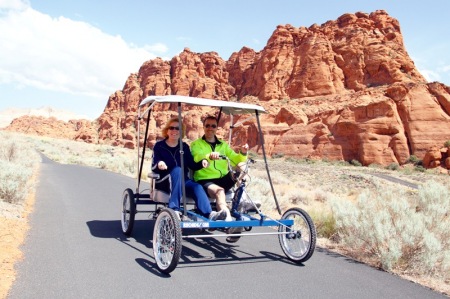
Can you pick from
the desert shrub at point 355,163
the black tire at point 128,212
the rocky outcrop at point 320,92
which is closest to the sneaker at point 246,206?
the black tire at point 128,212

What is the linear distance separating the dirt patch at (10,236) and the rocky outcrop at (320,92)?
62.6m

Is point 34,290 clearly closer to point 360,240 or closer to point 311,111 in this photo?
point 360,240

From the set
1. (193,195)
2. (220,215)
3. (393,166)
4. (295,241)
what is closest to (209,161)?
(193,195)

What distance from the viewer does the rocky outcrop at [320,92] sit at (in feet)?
221

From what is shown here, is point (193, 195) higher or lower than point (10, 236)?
higher

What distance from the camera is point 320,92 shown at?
93.4 m

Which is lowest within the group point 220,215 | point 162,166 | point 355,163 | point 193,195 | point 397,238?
point 397,238

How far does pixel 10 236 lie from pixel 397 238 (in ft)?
21.7

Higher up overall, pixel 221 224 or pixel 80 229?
pixel 221 224

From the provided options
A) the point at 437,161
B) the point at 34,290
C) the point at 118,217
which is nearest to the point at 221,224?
the point at 34,290

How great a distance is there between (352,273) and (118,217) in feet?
19.3

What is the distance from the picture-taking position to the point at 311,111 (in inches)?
3248

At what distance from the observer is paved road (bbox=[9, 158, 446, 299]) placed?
4.68 m

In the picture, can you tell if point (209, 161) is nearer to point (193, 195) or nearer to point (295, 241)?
point (193, 195)
